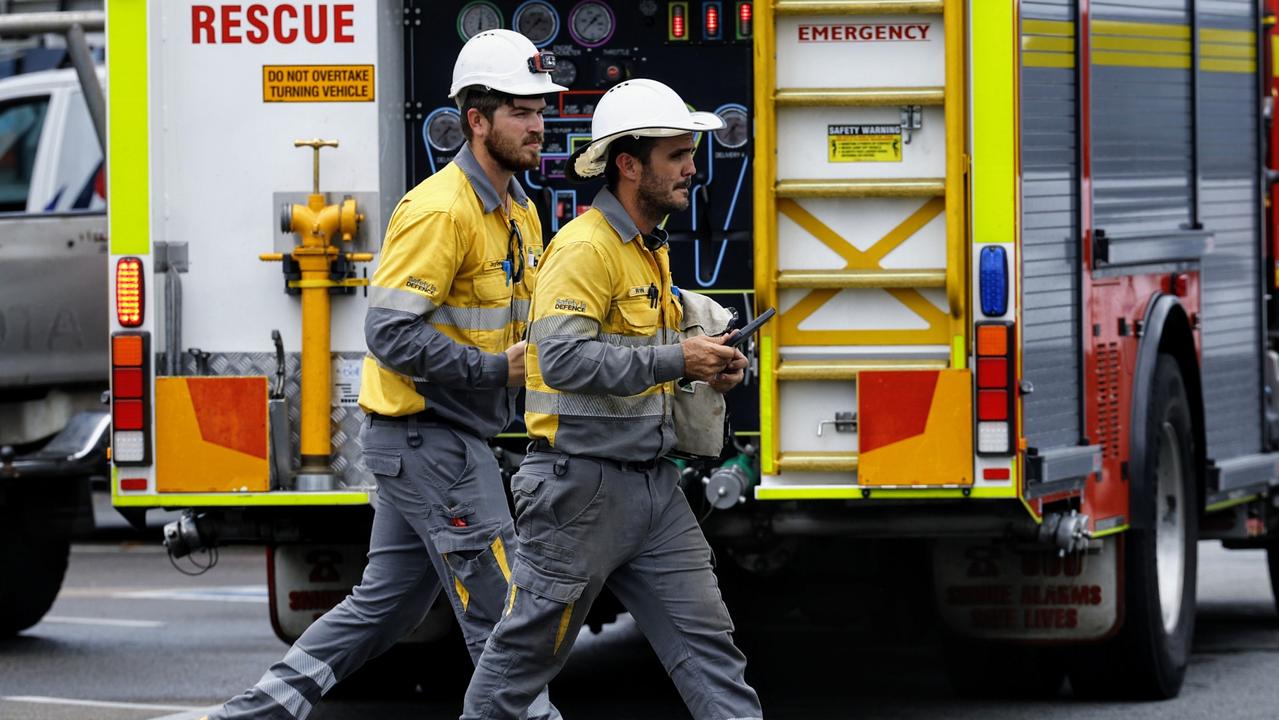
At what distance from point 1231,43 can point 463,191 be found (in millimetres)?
4413

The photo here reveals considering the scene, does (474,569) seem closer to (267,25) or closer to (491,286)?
(491,286)

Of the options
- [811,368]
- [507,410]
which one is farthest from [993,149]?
[507,410]

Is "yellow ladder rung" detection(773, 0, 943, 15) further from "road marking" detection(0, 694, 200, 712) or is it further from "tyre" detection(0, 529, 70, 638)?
"tyre" detection(0, 529, 70, 638)

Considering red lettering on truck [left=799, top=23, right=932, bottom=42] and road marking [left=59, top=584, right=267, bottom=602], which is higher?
red lettering on truck [left=799, top=23, right=932, bottom=42]

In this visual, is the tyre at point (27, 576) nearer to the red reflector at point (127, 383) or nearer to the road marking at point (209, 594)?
the road marking at point (209, 594)

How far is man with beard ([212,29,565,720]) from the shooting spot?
20.2 feet

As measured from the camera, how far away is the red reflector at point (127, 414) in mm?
7758

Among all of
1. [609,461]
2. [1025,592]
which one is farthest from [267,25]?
[1025,592]

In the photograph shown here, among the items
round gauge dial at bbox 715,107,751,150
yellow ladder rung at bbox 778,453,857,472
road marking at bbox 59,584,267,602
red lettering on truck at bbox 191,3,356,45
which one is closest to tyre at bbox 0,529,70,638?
road marking at bbox 59,584,267,602

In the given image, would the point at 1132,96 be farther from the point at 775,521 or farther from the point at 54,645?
the point at 54,645

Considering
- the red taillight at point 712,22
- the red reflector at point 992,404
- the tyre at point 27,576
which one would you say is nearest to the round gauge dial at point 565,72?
the red taillight at point 712,22

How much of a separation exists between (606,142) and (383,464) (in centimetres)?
108

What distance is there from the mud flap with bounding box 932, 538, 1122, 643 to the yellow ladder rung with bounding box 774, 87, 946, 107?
1517mm

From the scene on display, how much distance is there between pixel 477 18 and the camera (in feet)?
27.5
